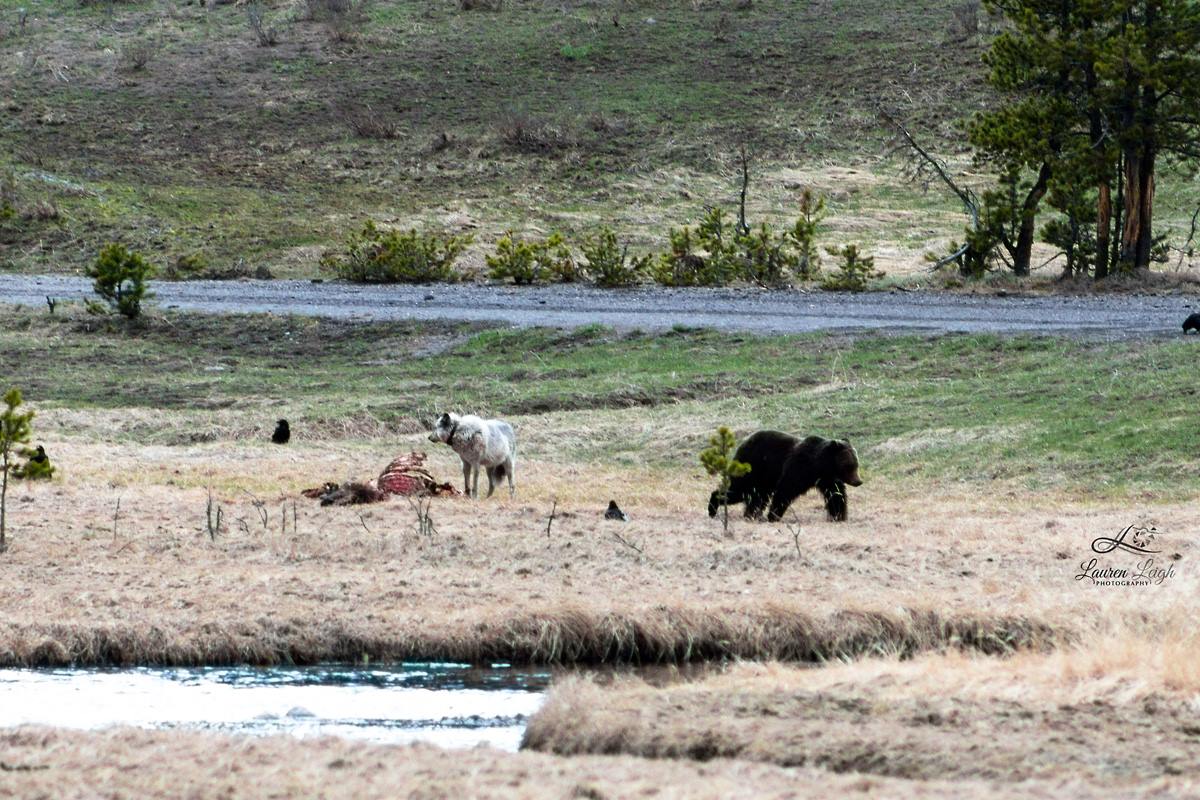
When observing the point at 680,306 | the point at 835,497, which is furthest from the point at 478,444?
the point at 680,306

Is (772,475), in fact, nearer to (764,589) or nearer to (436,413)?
(764,589)

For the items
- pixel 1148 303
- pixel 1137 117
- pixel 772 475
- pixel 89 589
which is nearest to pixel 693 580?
pixel 772 475

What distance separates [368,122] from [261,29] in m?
10.8

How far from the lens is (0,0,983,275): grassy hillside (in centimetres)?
4506

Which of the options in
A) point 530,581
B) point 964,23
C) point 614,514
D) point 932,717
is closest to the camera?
point 932,717

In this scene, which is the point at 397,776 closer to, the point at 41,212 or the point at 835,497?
the point at 835,497

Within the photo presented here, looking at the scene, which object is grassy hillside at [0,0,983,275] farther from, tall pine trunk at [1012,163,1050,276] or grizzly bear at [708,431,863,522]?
grizzly bear at [708,431,863,522]

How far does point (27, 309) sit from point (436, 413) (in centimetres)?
1328

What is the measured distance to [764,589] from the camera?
13500 millimetres

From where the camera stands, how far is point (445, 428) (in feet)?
57.7

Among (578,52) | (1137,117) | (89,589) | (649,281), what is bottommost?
(89,589)

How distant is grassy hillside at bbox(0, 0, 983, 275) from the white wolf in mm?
22922

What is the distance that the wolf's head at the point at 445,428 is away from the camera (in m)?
17.5

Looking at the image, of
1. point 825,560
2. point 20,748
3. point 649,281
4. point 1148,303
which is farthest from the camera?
point 649,281
